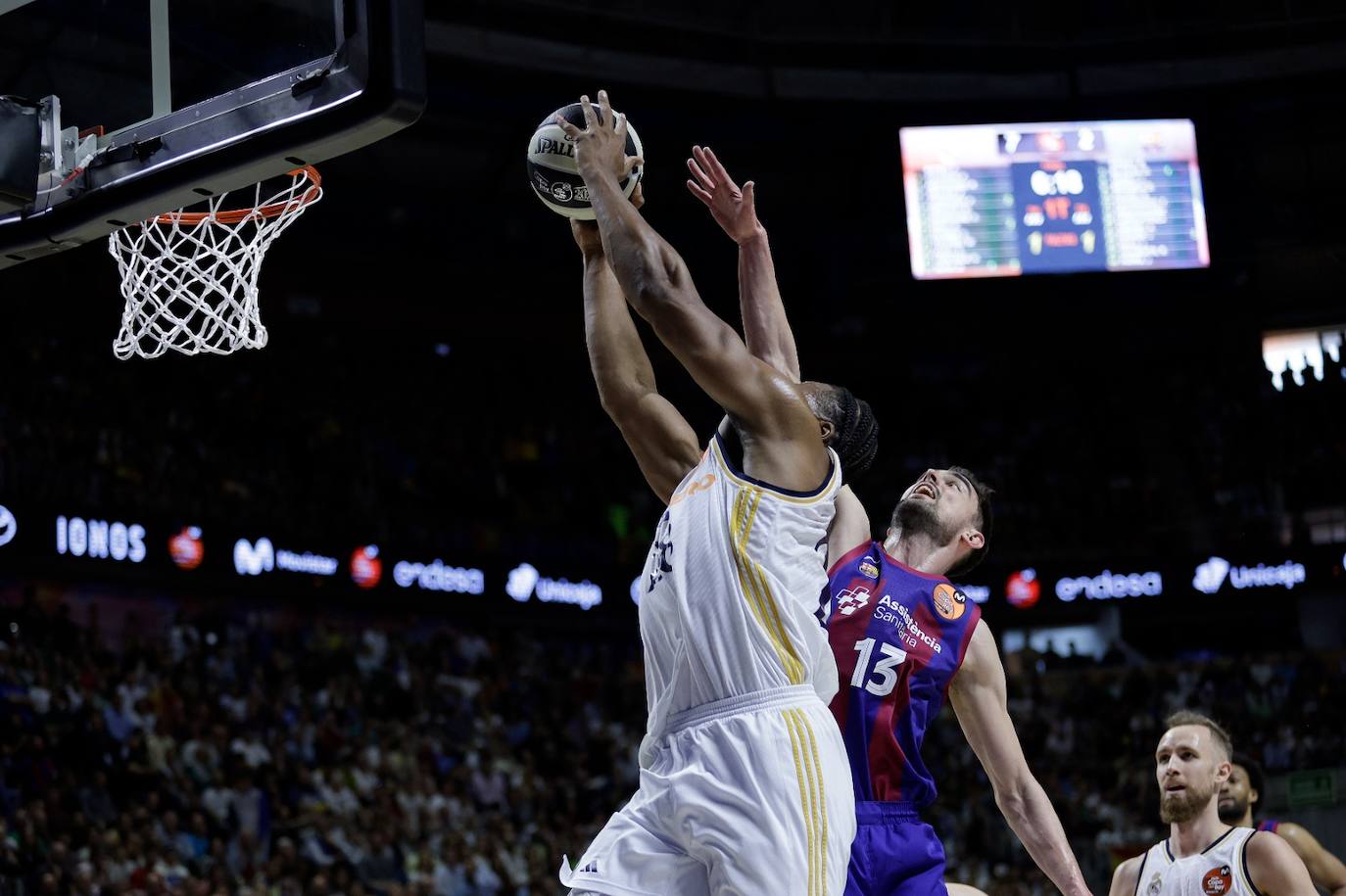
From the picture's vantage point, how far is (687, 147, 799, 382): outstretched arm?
14.0 ft

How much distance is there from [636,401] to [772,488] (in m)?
0.62

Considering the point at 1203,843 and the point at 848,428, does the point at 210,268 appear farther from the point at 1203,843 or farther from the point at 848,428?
the point at 1203,843

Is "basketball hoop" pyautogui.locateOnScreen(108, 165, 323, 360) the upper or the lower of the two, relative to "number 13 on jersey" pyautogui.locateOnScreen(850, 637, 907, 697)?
upper

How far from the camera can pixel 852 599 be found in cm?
439

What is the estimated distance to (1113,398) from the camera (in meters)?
22.3

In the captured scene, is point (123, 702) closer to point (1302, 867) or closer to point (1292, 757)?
point (1302, 867)

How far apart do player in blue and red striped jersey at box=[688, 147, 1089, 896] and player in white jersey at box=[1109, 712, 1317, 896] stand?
1.45m

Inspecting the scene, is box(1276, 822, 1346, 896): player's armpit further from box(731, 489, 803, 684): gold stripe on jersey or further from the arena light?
the arena light

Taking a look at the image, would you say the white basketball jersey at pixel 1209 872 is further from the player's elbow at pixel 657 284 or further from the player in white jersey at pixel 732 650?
the player's elbow at pixel 657 284

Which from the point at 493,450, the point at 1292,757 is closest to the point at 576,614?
the point at 493,450

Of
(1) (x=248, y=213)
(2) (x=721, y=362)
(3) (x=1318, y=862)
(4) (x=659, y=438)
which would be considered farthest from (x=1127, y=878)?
(1) (x=248, y=213)

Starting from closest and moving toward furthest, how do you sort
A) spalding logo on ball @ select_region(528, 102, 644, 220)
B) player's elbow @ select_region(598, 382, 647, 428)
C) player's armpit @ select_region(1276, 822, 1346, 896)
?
player's elbow @ select_region(598, 382, 647, 428) < spalding logo on ball @ select_region(528, 102, 644, 220) < player's armpit @ select_region(1276, 822, 1346, 896)

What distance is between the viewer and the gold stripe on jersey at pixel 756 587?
3.33 metres

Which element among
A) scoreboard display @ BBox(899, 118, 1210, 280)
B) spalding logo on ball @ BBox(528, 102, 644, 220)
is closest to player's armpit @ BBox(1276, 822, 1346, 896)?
spalding logo on ball @ BBox(528, 102, 644, 220)
